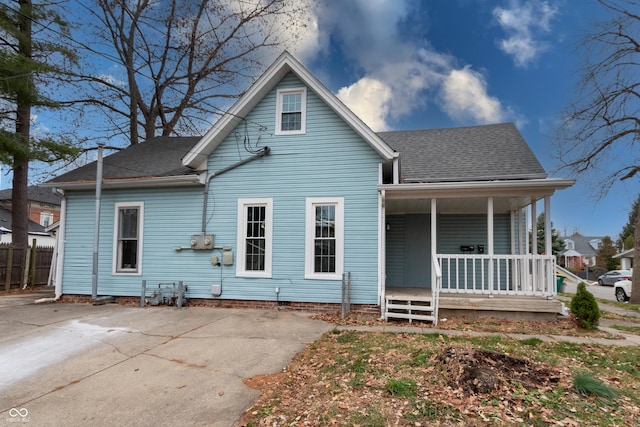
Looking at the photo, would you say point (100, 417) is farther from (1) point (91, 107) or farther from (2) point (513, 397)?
(1) point (91, 107)

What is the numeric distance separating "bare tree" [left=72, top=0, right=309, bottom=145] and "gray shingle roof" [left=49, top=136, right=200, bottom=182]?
5.29 m

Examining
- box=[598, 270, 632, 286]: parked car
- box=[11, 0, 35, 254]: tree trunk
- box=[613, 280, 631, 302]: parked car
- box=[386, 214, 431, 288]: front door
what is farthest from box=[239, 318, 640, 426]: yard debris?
box=[598, 270, 632, 286]: parked car

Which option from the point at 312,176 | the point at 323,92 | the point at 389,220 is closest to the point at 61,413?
the point at 312,176

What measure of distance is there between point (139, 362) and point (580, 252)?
69184mm

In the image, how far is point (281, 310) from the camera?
840 cm

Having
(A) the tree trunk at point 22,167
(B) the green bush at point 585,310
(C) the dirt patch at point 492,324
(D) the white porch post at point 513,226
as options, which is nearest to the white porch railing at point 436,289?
(C) the dirt patch at point 492,324

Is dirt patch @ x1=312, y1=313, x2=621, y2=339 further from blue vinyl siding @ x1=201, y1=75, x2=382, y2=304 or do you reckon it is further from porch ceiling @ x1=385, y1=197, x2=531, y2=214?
porch ceiling @ x1=385, y1=197, x2=531, y2=214

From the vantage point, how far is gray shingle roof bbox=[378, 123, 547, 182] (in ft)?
28.8

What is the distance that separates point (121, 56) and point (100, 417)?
61.6 feet

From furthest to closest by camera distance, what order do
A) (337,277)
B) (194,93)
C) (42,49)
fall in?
(194,93)
(42,49)
(337,277)

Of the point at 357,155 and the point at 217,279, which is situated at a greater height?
the point at 357,155

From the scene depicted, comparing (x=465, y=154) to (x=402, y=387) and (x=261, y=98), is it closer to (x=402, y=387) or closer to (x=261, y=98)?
(x=261, y=98)

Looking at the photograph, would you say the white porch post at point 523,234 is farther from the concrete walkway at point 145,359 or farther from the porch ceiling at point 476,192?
the concrete walkway at point 145,359

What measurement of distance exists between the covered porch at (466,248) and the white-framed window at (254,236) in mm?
2835
